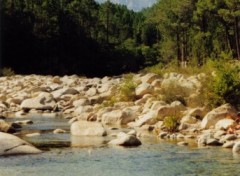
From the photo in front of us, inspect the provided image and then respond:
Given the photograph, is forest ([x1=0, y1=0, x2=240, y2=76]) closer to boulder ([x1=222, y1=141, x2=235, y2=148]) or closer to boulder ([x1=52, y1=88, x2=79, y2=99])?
boulder ([x1=52, y1=88, x2=79, y2=99])

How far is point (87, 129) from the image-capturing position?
2256cm

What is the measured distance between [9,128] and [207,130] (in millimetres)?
7716

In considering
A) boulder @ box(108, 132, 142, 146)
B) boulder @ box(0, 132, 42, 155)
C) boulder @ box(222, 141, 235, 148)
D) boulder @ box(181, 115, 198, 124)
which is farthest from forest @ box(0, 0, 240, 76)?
boulder @ box(0, 132, 42, 155)

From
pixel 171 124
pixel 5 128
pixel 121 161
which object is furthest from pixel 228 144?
pixel 5 128

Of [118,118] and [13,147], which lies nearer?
[13,147]

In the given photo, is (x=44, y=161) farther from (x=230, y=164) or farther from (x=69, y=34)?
(x=69, y=34)

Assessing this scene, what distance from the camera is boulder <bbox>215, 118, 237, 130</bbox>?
21.2 meters

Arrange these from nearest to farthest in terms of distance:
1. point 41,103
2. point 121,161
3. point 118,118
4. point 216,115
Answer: point 121,161
point 216,115
point 118,118
point 41,103

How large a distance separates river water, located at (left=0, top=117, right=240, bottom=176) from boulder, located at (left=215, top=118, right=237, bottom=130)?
242 centimetres

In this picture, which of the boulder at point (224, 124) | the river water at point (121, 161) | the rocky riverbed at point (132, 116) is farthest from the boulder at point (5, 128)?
the boulder at point (224, 124)

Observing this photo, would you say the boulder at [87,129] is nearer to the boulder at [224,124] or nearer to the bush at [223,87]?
the boulder at [224,124]

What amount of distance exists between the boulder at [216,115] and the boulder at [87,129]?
3819mm

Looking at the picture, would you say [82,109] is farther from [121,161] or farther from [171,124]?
[121,161]

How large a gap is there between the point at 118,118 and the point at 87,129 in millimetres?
4084
